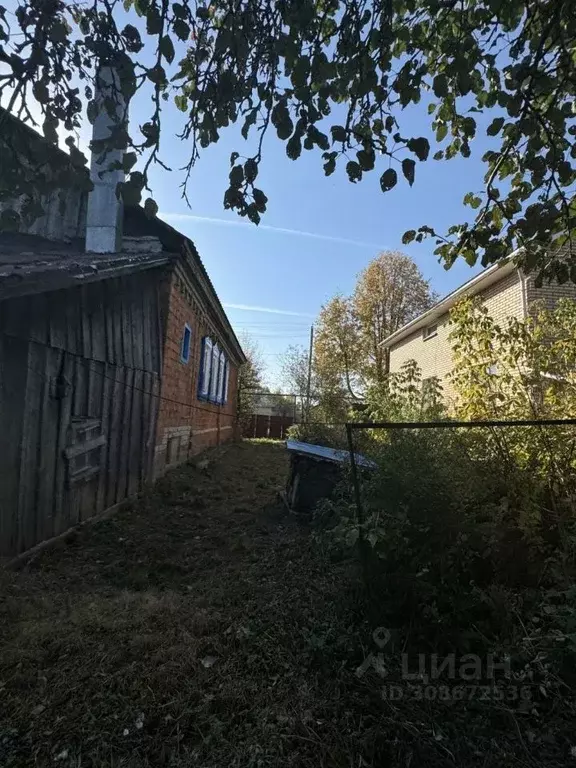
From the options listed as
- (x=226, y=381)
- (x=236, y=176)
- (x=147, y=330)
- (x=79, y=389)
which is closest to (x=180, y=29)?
(x=236, y=176)

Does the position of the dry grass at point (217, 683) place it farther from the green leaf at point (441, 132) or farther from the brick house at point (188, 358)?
the brick house at point (188, 358)

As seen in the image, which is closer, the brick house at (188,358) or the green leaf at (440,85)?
the green leaf at (440,85)

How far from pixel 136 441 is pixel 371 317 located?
22079mm

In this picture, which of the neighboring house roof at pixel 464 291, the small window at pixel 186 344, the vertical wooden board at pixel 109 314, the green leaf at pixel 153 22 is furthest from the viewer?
the neighboring house roof at pixel 464 291

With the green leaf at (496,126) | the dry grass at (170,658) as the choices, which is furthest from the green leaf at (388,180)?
the dry grass at (170,658)

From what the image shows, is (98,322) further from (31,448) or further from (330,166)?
(330,166)

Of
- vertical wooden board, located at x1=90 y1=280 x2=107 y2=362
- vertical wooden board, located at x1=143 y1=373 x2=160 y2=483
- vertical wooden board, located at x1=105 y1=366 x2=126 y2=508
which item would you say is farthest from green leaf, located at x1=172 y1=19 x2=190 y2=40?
vertical wooden board, located at x1=143 y1=373 x2=160 y2=483

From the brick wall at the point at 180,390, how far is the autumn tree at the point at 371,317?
607 inches

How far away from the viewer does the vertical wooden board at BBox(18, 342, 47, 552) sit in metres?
3.67

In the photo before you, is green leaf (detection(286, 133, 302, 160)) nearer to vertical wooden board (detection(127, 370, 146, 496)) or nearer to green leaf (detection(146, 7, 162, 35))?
green leaf (detection(146, 7, 162, 35))

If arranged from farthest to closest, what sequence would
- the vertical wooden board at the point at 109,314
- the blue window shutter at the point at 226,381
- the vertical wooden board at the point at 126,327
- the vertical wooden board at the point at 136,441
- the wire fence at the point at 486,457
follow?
the blue window shutter at the point at 226,381 → the vertical wooden board at the point at 136,441 → the vertical wooden board at the point at 126,327 → the vertical wooden board at the point at 109,314 → the wire fence at the point at 486,457

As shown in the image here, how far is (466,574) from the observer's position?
2789mm

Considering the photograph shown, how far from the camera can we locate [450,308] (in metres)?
6.20

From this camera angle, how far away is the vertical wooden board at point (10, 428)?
136 inches
